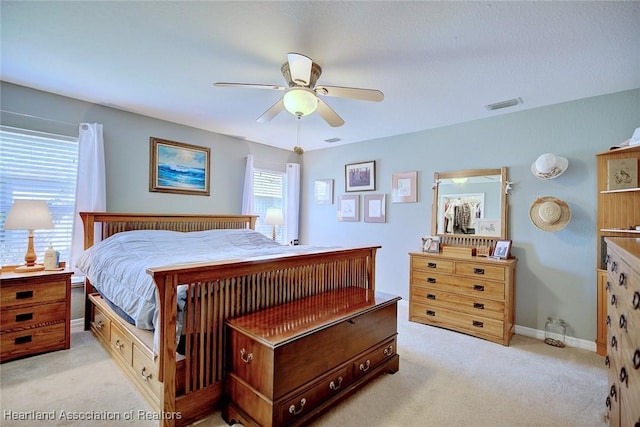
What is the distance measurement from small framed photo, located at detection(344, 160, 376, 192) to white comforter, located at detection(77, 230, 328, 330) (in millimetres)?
1751

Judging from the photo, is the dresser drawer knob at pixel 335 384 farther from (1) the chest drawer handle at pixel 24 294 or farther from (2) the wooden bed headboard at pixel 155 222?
(2) the wooden bed headboard at pixel 155 222

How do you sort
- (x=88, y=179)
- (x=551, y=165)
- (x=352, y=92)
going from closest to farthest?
1. (x=352, y=92)
2. (x=551, y=165)
3. (x=88, y=179)

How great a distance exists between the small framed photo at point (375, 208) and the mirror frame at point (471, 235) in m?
0.76

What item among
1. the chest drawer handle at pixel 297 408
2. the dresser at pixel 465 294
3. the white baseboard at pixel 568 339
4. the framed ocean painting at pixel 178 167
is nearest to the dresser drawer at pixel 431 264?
Answer: the dresser at pixel 465 294

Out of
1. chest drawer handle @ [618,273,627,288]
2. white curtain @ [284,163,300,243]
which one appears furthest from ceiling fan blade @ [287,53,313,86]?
white curtain @ [284,163,300,243]

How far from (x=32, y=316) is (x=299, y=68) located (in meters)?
3.05

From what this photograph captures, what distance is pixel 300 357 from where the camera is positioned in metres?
1.70

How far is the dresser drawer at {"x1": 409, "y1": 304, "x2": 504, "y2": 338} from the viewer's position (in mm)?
3068

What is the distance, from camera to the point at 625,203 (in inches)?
106

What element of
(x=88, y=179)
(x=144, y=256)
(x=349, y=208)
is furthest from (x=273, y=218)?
(x=88, y=179)

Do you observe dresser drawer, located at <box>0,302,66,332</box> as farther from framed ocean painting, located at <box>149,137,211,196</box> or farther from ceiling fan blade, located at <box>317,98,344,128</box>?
ceiling fan blade, located at <box>317,98,344,128</box>

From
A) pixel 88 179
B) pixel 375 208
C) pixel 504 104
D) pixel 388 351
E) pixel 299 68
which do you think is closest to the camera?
pixel 299 68

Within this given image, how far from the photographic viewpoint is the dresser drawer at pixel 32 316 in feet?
8.02

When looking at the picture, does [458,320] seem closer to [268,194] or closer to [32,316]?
[268,194]
